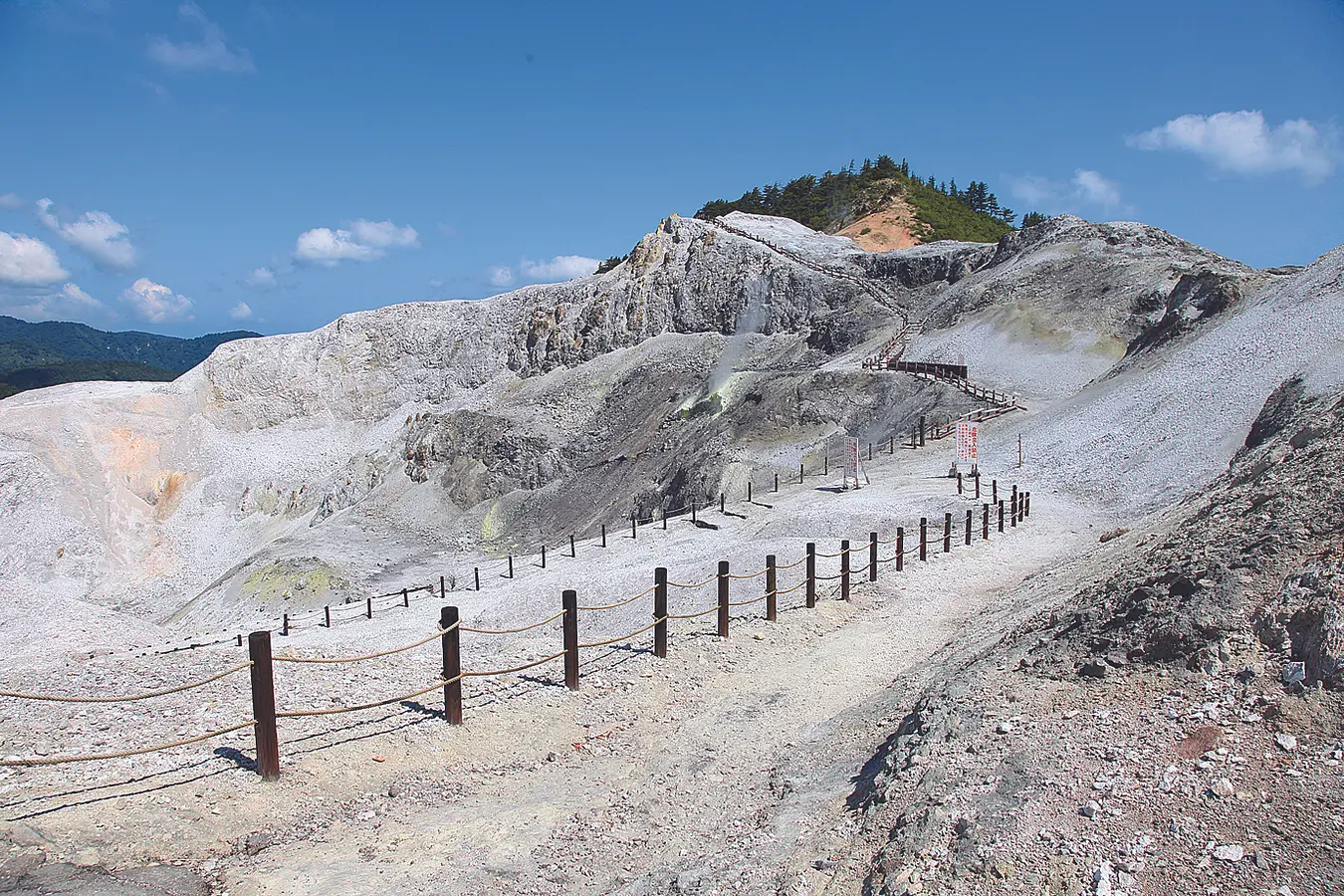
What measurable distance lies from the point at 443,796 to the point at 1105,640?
5.54 meters

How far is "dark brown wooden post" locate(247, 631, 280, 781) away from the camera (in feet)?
22.9

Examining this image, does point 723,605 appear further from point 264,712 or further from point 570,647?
point 264,712

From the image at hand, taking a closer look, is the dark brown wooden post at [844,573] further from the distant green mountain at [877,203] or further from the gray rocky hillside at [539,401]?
the distant green mountain at [877,203]

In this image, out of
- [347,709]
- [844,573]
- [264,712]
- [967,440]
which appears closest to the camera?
[264,712]

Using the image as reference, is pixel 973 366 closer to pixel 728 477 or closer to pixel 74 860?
pixel 728 477

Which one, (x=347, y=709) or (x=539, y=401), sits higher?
(x=539, y=401)

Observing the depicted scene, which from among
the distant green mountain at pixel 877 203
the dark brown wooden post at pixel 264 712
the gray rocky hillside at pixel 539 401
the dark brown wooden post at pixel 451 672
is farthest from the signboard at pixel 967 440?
the distant green mountain at pixel 877 203

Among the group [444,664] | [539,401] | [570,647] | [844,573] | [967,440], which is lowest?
[844,573]

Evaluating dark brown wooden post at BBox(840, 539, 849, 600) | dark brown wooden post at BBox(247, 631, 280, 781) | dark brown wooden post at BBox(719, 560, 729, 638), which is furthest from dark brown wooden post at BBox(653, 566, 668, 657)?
dark brown wooden post at BBox(247, 631, 280, 781)

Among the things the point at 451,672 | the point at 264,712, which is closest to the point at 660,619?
the point at 451,672

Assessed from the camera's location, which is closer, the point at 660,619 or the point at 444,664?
the point at 444,664

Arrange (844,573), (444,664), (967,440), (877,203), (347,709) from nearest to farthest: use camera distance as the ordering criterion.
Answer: (347,709) → (444,664) → (844,573) → (967,440) → (877,203)

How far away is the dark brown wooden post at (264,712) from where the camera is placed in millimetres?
6973

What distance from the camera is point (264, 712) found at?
6.98 meters
